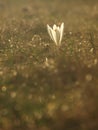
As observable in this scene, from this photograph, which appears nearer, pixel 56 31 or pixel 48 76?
pixel 48 76

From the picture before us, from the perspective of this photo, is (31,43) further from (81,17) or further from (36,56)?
(81,17)

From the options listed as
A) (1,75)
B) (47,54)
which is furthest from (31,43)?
(1,75)

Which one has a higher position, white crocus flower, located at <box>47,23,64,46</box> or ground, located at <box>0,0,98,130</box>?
white crocus flower, located at <box>47,23,64,46</box>

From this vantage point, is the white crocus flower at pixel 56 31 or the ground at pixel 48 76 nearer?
the ground at pixel 48 76

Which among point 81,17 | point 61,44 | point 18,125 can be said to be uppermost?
point 81,17

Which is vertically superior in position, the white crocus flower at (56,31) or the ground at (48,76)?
the white crocus flower at (56,31)

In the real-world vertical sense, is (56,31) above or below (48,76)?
above

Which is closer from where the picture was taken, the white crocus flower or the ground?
the ground

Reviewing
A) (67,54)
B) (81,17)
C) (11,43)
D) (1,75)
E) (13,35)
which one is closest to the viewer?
(1,75)
